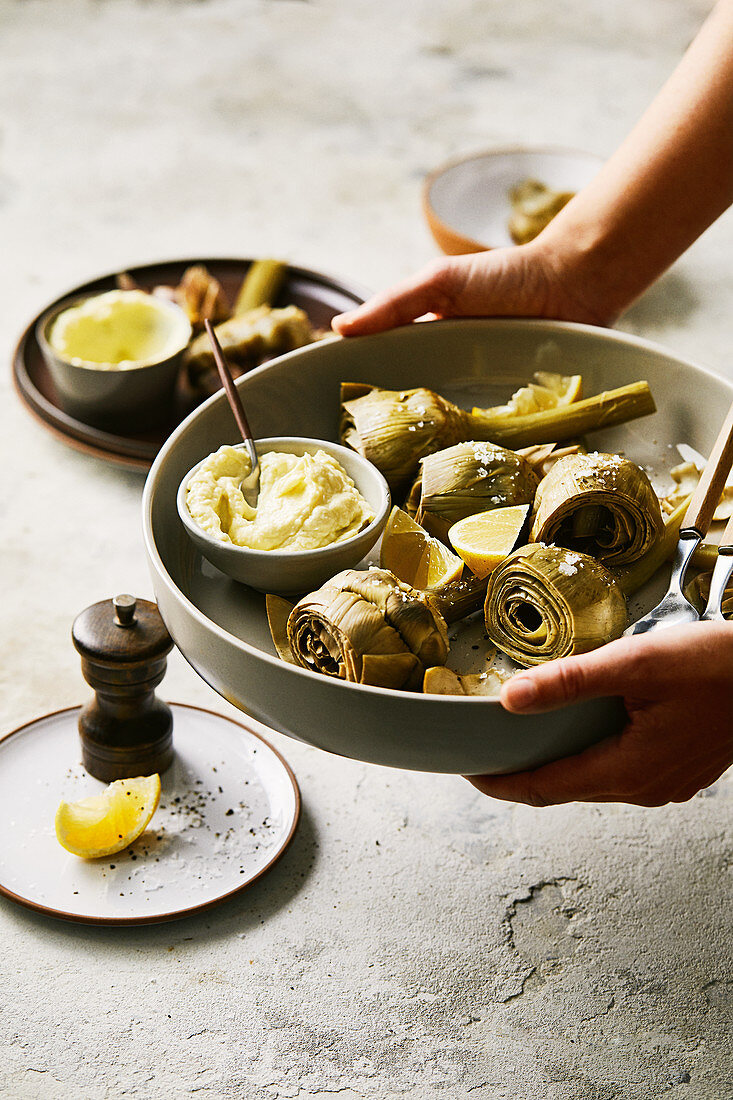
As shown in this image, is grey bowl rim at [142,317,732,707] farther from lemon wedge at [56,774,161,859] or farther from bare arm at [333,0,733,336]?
lemon wedge at [56,774,161,859]

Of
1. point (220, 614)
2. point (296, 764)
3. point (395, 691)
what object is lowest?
point (296, 764)

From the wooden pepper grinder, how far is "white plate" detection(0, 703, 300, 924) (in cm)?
3

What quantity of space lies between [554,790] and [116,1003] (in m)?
0.40

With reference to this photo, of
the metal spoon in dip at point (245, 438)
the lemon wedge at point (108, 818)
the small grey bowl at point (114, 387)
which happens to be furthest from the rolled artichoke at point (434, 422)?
the small grey bowl at point (114, 387)

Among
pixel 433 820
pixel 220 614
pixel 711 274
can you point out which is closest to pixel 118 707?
pixel 220 614

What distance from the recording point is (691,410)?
3.53 ft

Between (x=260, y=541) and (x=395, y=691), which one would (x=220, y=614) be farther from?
(x=395, y=691)

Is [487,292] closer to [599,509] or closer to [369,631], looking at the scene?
[599,509]

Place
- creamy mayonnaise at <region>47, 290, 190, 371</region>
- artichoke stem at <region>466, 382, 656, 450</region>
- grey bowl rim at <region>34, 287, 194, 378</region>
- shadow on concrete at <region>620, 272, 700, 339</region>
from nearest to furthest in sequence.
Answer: artichoke stem at <region>466, 382, 656, 450</region> < grey bowl rim at <region>34, 287, 194, 378</region> < creamy mayonnaise at <region>47, 290, 190, 371</region> < shadow on concrete at <region>620, 272, 700, 339</region>

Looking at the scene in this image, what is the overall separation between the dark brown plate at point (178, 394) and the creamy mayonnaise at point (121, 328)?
0.07m

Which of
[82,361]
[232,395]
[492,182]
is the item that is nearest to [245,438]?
[232,395]

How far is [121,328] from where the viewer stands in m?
→ 1.56

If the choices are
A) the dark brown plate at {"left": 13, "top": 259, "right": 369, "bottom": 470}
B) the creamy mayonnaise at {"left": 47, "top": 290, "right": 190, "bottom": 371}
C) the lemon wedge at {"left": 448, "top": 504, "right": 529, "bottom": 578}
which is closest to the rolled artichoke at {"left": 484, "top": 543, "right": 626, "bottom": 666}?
the lemon wedge at {"left": 448, "top": 504, "right": 529, "bottom": 578}

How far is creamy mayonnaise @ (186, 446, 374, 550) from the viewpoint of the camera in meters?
0.90
